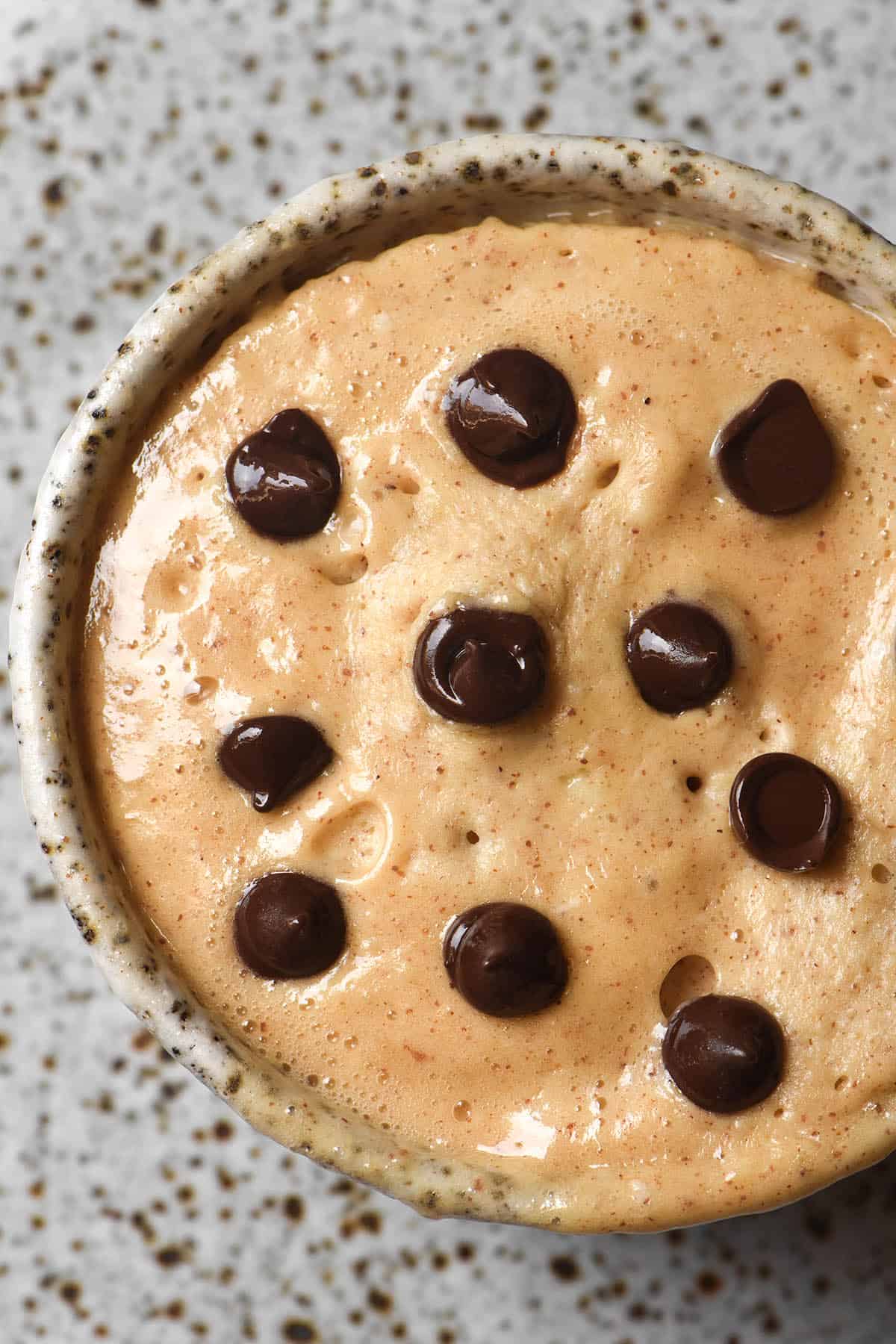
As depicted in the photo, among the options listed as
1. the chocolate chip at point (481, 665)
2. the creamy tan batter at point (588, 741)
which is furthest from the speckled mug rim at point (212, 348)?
the chocolate chip at point (481, 665)

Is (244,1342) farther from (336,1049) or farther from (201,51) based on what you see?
(201,51)

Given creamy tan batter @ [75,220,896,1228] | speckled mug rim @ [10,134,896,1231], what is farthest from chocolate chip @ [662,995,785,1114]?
speckled mug rim @ [10,134,896,1231]

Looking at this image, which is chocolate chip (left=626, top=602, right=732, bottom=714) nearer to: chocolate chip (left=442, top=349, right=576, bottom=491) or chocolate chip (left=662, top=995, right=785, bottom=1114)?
chocolate chip (left=442, top=349, right=576, bottom=491)

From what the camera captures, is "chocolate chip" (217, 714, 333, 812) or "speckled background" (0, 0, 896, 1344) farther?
"speckled background" (0, 0, 896, 1344)

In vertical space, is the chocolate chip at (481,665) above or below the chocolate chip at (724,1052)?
above

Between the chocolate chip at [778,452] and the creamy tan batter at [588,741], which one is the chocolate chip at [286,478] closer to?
the creamy tan batter at [588,741]
